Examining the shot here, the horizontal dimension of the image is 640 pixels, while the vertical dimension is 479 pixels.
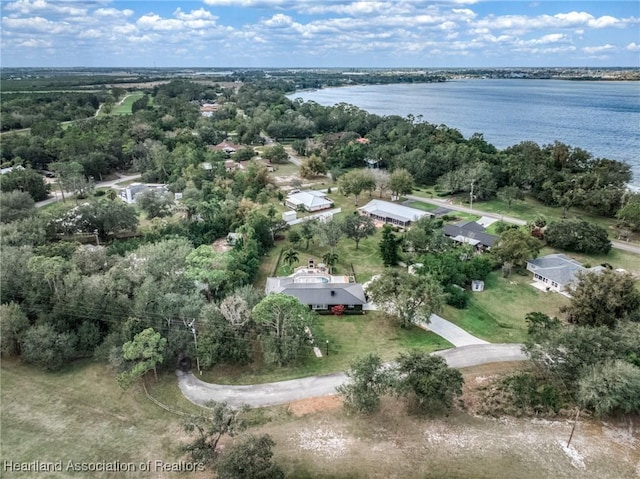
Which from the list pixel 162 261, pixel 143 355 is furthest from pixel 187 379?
pixel 162 261

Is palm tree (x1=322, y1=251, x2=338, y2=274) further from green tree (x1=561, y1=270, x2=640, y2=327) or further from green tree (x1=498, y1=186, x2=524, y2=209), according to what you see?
green tree (x1=498, y1=186, x2=524, y2=209)

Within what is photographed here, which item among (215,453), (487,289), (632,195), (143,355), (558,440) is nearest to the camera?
(215,453)

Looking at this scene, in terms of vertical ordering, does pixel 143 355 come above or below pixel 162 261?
below

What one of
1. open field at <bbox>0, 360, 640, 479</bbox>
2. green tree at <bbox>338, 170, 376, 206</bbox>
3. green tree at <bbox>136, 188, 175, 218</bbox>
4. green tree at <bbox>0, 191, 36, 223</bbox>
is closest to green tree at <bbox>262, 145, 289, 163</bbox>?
green tree at <bbox>338, 170, 376, 206</bbox>

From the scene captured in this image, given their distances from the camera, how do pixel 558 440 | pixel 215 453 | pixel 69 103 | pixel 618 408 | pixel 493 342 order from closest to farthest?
pixel 215 453, pixel 558 440, pixel 618 408, pixel 493 342, pixel 69 103

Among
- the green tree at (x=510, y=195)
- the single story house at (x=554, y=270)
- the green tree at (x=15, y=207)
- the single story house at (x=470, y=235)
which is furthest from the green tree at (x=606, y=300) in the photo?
the green tree at (x=15, y=207)

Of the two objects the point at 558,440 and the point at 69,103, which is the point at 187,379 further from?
the point at 69,103
